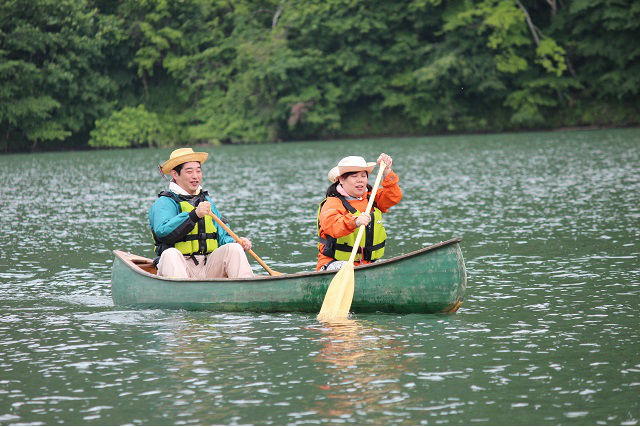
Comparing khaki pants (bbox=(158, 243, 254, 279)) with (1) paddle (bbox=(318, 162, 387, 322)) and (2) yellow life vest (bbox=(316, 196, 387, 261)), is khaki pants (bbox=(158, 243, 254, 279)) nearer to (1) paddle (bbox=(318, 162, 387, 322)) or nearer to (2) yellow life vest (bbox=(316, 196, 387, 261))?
(2) yellow life vest (bbox=(316, 196, 387, 261))

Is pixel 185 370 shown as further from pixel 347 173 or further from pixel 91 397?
pixel 347 173

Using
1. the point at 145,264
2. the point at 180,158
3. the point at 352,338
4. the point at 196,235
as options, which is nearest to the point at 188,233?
the point at 196,235

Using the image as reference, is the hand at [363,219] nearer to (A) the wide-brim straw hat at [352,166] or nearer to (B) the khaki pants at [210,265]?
(A) the wide-brim straw hat at [352,166]

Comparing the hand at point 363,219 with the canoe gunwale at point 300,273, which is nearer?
the canoe gunwale at point 300,273

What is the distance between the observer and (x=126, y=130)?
45.1 m

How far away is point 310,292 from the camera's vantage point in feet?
28.3

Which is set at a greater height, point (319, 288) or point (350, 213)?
point (350, 213)

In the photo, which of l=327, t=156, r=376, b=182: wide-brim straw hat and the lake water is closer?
the lake water

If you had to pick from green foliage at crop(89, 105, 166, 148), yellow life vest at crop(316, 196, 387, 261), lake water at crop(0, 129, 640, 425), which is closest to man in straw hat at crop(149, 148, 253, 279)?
lake water at crop(0, 129, 640, 425)

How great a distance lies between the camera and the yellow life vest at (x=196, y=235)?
9.16 m

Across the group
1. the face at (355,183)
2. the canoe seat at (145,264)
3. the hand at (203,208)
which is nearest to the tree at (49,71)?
the canoe seat at (145,264)

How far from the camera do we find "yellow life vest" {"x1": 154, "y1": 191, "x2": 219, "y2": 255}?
9.16 metres

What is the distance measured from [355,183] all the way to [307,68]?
35304 mm

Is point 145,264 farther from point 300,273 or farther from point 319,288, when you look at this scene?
point 319,288
